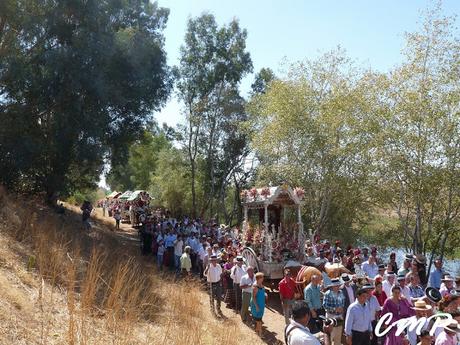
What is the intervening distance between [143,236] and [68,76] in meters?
7.29

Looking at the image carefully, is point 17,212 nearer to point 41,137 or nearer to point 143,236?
point 41,137

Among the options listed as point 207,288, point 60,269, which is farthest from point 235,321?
Result: point 60,269

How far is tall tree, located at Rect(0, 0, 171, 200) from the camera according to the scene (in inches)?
591

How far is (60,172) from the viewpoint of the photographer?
57.1ft

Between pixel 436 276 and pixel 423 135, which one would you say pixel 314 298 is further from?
pixel 423 135

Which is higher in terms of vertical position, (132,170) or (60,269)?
(132,170)

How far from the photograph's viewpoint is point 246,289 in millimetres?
10180

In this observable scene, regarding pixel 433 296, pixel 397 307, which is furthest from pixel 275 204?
pixel 433 296

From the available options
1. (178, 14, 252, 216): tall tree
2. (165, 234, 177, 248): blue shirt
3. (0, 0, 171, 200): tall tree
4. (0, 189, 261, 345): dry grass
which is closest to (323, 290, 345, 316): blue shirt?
(0, 189, 261, 345): dry grass

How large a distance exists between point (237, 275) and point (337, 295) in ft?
13.2

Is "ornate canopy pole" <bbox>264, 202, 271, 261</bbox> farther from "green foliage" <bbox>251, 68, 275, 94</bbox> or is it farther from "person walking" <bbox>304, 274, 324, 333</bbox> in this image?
"green foliage" <bbox>251, 68, 275, 94</bbox>

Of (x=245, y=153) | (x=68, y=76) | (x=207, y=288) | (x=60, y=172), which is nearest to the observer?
(x=207, y=288)

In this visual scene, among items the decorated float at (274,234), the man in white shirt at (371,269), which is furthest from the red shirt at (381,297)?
the decorated float at (274,234)

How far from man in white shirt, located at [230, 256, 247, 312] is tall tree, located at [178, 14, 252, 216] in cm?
→ 2008
